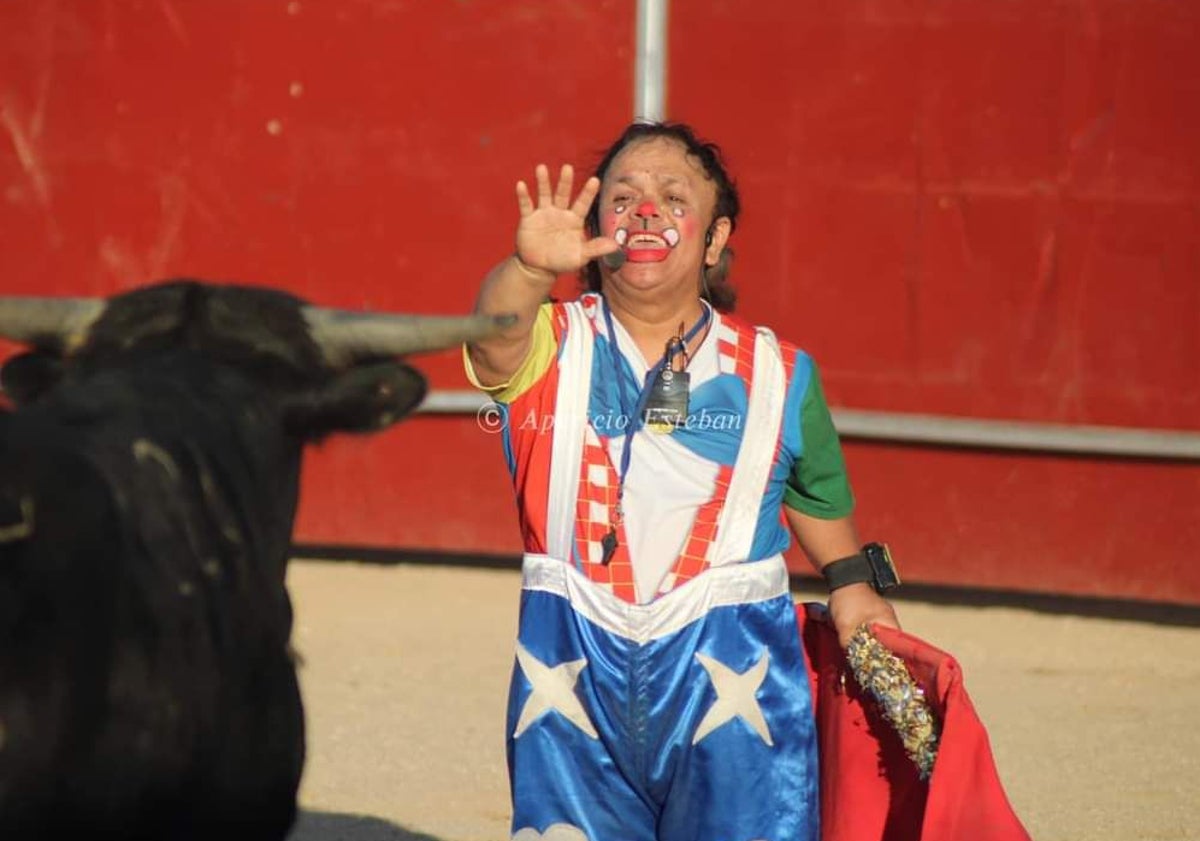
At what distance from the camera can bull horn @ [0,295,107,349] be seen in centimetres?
304

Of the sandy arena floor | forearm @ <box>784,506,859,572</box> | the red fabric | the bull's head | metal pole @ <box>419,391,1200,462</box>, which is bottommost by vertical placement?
the sandy arena floor

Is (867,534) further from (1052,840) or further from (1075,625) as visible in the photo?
(1052,840)

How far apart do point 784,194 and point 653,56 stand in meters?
0.66

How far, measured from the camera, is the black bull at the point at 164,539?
8.48 ft

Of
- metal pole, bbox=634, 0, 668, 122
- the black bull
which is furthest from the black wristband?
metal pole, bbox=634, 0, 668, 122

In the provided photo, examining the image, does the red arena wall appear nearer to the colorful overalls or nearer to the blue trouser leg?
the colorful overalls

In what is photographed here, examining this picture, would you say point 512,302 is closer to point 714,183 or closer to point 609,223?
point 609,223

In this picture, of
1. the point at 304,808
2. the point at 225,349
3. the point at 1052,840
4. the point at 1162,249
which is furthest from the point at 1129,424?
the point at 225,349

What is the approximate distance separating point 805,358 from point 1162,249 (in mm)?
3788

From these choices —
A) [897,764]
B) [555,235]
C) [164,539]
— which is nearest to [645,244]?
[555,235]

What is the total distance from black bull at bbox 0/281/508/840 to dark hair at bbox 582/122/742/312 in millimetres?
947

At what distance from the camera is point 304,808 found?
5.51 m

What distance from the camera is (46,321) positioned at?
3.06 meters

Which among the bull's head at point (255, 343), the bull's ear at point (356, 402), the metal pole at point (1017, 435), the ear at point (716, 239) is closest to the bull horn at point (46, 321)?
the bull's head at point (255, 343)
